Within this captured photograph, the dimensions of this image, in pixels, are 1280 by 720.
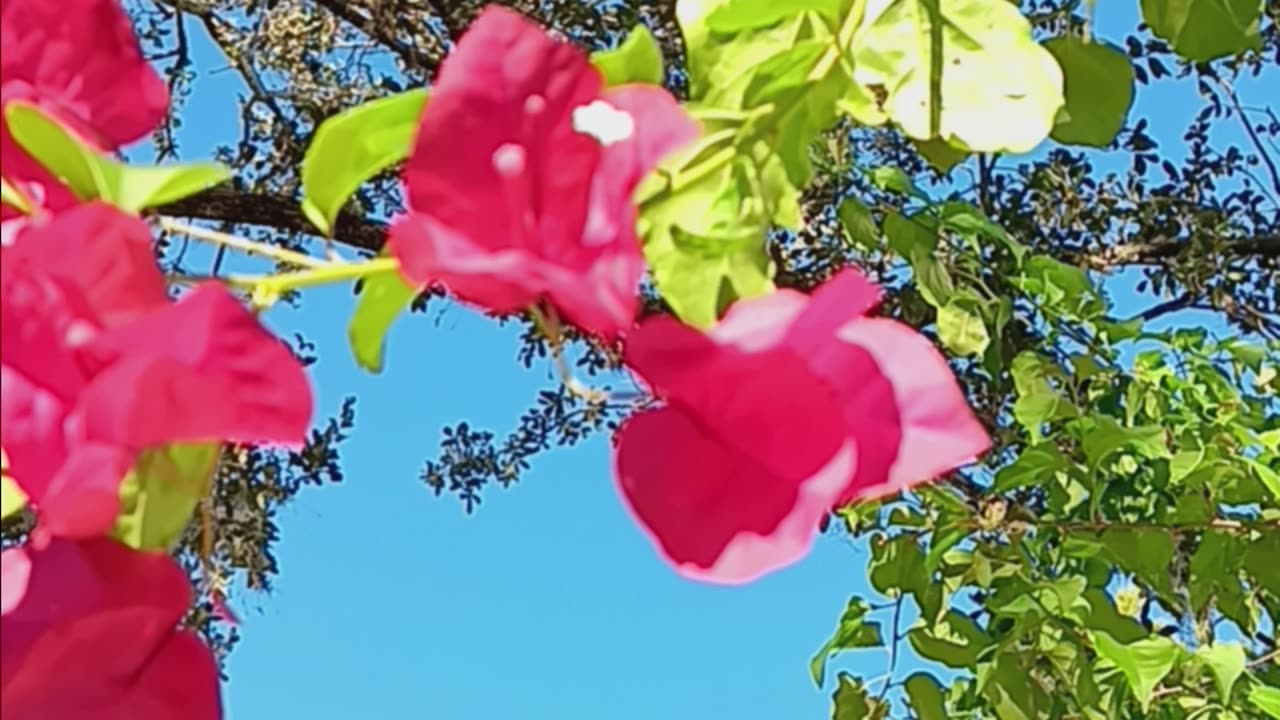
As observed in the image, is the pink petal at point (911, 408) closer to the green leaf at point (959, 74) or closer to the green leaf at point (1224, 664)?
the green leaf at point (959, 74)

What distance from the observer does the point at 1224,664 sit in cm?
92

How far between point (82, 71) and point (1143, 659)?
74 centimetres

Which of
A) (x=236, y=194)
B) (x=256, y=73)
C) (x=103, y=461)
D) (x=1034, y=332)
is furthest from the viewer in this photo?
(x=256, y=73)

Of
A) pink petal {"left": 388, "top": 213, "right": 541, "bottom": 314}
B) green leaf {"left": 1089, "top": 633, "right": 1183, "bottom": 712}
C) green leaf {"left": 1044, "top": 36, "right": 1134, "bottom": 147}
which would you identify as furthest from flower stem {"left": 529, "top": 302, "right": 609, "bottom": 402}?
green leaf {"left": 1089, "top": 633, "right": 1183, "bottom": 712}

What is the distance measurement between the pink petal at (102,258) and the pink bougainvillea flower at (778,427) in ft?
0.20

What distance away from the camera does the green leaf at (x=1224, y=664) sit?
0.92m

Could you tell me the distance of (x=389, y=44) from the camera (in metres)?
2.15

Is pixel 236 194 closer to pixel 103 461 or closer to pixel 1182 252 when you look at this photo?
pixel 1182 252

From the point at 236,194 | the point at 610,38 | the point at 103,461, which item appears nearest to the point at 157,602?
the point at 103,461

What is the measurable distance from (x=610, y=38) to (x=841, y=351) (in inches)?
76.3

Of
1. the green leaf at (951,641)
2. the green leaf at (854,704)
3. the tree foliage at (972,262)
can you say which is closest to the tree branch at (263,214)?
the tree foliage at (972,262)

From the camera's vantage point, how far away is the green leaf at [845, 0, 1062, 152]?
1.28 ft

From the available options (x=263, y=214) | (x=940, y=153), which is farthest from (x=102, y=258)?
(x=263, y=214)

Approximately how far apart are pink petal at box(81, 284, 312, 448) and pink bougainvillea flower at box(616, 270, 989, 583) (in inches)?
2.0
